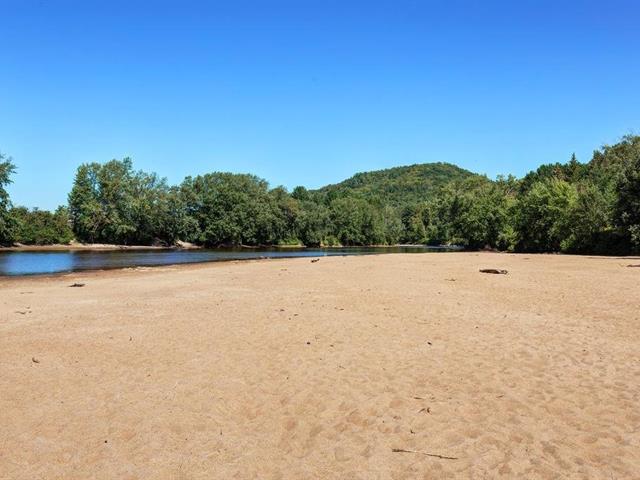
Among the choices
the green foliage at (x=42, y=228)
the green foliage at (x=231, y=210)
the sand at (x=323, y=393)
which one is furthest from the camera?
the green foliage at (x=231, y=210)

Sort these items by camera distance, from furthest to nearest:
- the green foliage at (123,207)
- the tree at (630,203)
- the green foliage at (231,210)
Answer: the green foliage at (231,210) < the green foliage at (123,207) < the tree at (630,203)

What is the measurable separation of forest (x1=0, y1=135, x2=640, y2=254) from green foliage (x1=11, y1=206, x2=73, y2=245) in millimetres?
175

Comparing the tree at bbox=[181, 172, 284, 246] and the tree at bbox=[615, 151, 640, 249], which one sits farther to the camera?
the tree at bbox=[181, 172, 284, 246]

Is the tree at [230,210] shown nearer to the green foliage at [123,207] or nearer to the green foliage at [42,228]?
the green foliage at [123,207]

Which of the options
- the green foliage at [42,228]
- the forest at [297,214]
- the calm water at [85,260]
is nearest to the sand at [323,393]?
the calm water at [85,260]

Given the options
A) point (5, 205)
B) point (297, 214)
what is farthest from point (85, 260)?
point (297, 214)

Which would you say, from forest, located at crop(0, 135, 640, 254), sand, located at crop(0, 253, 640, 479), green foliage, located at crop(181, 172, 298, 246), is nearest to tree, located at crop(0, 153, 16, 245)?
forest, located at crop(0, 135, 640, 254)

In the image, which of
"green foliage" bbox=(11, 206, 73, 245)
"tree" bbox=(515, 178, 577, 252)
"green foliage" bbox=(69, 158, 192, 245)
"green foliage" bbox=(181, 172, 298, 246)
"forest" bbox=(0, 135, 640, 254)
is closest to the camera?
"forest" bbox=(0, 135, 640, 254)

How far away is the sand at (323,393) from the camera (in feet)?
17.0

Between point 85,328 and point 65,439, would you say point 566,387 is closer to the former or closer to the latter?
point 65,439

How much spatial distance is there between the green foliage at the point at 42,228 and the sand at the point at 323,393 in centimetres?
8153

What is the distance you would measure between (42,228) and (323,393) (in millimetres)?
94997

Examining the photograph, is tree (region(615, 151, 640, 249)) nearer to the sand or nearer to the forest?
the forest

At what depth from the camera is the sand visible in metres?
5.17
